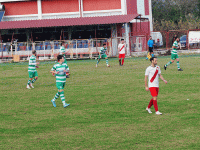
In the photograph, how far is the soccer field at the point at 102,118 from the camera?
8.34 m

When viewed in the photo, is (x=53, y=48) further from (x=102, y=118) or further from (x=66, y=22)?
(x=102, y=118)

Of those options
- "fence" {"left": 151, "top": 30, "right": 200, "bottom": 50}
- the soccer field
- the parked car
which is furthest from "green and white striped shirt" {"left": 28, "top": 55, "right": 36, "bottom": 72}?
the parked car

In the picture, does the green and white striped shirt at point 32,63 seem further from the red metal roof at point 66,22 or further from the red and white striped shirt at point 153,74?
the red metal roof at point 66,22

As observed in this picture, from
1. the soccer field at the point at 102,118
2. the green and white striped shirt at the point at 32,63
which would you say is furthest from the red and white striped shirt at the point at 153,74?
the green and white striped shirt at the point at 32,63

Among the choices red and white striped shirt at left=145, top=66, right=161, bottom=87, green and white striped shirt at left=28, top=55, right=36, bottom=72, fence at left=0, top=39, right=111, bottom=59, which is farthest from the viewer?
fence at left=0, top=39, right=111, bottom=59

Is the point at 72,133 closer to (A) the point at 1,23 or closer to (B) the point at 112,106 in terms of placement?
(B) the point at 112,106

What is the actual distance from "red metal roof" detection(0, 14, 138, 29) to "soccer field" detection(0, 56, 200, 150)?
22.9 meters

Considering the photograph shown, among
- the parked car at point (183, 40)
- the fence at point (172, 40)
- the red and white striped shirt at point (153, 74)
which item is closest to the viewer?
the red and white striped shirt at point (153, 74)

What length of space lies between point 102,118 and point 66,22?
103ft

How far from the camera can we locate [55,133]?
9234mm

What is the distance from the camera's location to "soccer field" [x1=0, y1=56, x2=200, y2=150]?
834cm

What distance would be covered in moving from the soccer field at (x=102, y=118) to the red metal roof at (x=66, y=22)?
22895mm

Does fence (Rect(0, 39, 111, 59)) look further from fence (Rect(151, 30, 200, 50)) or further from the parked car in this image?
the parked car

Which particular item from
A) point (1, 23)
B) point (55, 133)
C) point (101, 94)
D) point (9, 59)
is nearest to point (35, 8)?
point (1, 23)
